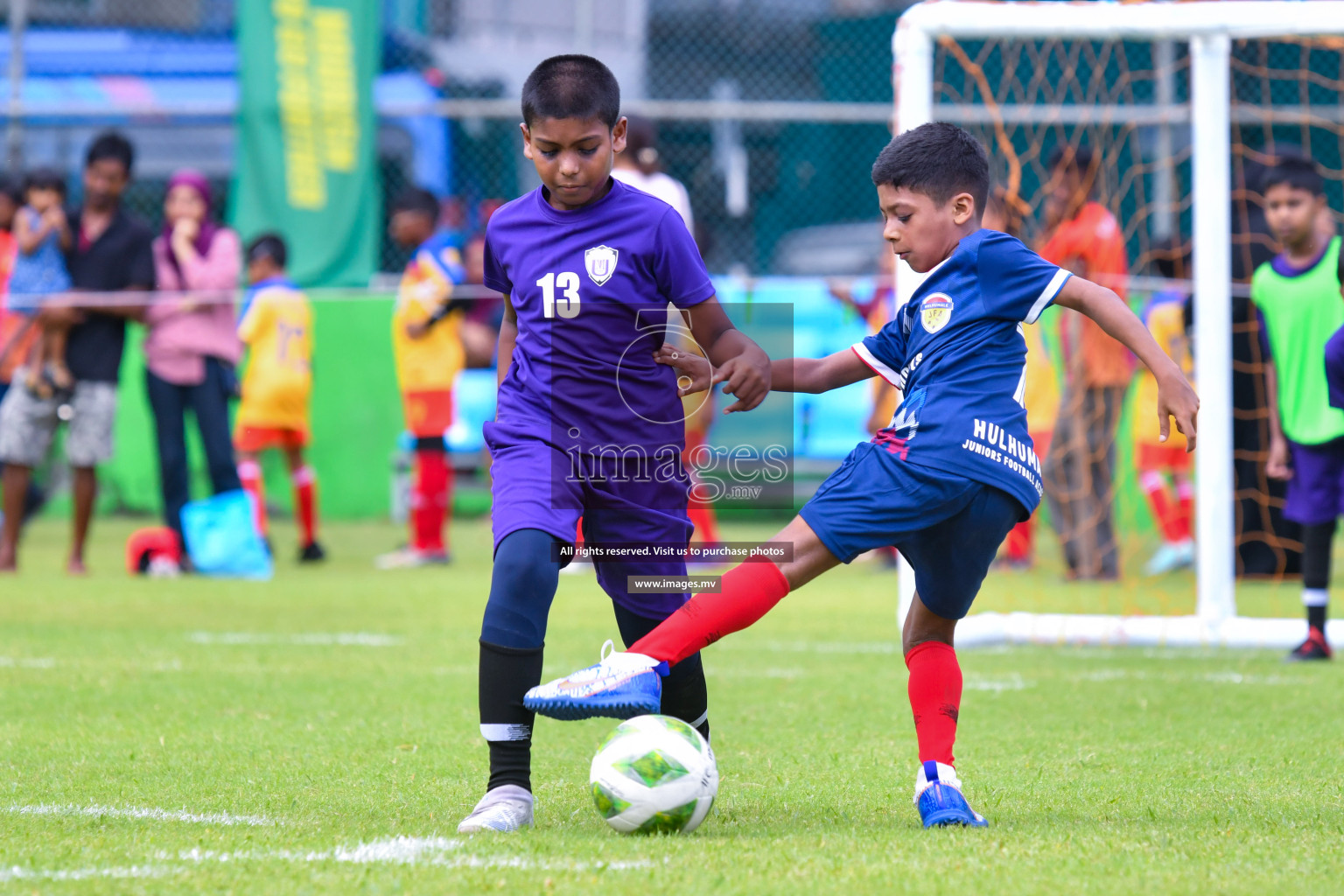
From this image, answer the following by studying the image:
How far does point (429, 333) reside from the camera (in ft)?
32.3

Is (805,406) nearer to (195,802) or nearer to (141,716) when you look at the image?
(141,716)

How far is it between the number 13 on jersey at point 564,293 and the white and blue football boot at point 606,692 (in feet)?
2.60

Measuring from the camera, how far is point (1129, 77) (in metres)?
10.2

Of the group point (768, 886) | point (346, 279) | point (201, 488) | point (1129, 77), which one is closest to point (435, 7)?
point (346, 279)

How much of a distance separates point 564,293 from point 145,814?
56.4 inches

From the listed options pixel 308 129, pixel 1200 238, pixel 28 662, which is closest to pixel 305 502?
pixel 308 129

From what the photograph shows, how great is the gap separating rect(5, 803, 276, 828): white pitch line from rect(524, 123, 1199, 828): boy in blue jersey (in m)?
0.73

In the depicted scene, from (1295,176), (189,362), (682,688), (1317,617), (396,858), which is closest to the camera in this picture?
(396,858)

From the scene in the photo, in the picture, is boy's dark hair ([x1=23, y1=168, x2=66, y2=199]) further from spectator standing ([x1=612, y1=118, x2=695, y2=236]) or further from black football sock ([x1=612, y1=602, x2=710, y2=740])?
black football sock ([x1=612, y1=602, x2=710, y2=740])

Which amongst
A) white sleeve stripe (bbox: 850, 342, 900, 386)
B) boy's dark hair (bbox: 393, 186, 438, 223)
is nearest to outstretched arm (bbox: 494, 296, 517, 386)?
white sleeve stripe (bbox: 850, 342, 900, 386)

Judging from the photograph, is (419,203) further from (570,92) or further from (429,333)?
(570,92)

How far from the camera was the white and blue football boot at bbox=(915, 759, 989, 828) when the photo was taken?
10.5 feet

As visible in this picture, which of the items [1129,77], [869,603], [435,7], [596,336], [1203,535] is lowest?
[869,603]

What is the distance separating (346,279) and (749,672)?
696 centimetres
